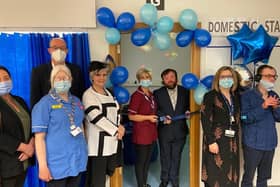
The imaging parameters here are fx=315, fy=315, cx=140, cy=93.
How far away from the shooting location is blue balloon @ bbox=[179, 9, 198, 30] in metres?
3.19

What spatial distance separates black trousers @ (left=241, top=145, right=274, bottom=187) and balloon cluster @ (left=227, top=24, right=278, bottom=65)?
92 cm

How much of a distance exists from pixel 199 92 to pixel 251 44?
2.29ft

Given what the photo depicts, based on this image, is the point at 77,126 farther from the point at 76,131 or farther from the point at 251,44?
the point at 251,44

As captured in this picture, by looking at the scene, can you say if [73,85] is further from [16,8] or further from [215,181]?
[215,181]

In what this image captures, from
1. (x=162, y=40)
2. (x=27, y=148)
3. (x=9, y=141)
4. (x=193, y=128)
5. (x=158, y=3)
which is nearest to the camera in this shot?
(x=9, y=141)

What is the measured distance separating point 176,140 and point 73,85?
50.6 inches

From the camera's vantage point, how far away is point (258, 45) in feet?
10.2

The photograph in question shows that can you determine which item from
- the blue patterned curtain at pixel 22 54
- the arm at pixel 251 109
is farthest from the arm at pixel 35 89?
the arm at pixel 251 109

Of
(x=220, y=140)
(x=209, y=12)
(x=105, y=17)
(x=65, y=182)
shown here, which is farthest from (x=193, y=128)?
(x=65, y=182)

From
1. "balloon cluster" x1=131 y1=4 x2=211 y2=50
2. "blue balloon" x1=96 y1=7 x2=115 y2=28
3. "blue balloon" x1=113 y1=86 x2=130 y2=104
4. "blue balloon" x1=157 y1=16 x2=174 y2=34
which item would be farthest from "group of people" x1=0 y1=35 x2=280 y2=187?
"blue balloon" x1=96 y1=7 x2=115 y2=28

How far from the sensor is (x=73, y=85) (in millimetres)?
2799

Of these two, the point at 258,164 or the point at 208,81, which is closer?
the point at 258,164

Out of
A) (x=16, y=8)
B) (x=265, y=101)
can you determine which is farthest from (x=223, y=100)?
(x=16, y=8)

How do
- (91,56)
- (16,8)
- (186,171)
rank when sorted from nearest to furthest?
(16,8), (91,56), (186,171)
